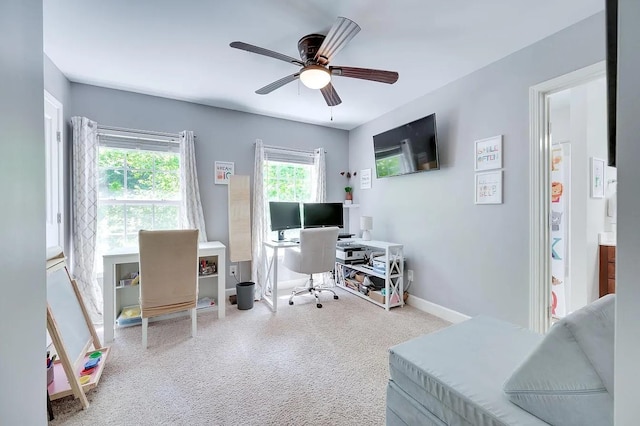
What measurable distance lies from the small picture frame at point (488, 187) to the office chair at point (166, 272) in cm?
260

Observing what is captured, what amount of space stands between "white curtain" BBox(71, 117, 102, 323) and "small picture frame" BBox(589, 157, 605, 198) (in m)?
5.12

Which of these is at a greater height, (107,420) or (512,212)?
(512,212)

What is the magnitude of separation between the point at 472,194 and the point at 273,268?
220 centimetres

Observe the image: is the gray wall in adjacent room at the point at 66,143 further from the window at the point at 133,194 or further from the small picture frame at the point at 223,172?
the small picture frame at the point at 223,172

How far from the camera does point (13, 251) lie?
813 millimetres

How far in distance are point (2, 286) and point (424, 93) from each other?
10.9ft

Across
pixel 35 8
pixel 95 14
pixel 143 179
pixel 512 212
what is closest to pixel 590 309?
pixel 512 212

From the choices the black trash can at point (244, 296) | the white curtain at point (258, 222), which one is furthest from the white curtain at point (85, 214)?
the white curtain at point (258, 222)

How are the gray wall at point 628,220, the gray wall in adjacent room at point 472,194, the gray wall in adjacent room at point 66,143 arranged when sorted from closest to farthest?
the gray wall at point 628,220
the gray wall in adjacent room at point 472,194
the gray wall in adjacent room at point 66,143

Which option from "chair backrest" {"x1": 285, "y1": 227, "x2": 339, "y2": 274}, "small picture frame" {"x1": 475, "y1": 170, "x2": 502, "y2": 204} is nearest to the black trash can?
"chair backrest" {"x1": 285, "y1": 227, "x2": 339, "y2": 274}

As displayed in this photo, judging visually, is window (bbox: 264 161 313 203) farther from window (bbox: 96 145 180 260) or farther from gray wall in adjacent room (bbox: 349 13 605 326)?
gray wall in adjacent room (bbox: 349 13 605 326)

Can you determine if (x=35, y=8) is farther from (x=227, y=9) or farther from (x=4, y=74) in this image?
(x=227, y=9)

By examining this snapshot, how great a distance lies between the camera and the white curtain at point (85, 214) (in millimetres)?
2508

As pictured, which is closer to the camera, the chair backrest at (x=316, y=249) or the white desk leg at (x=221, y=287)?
the white desk leg at (x=221, y=287)
